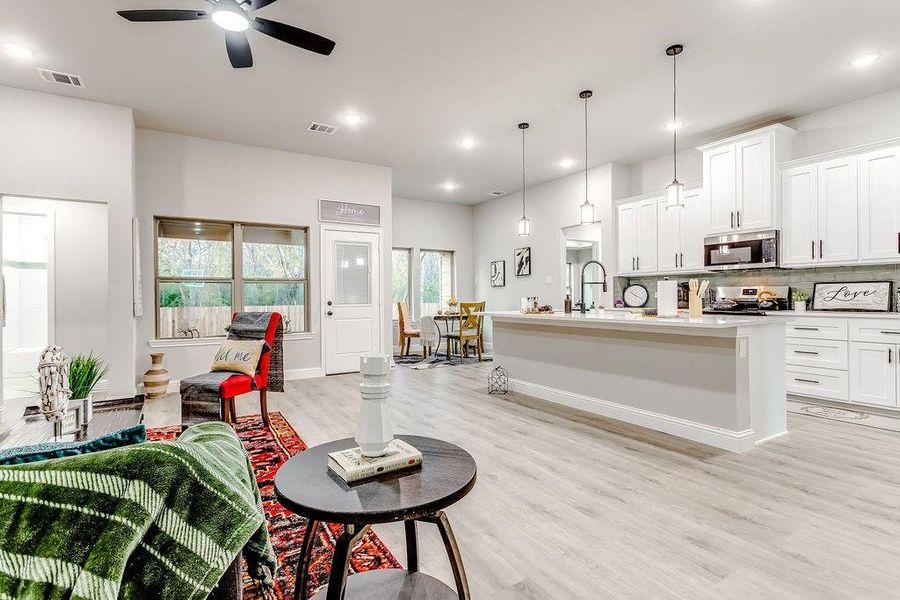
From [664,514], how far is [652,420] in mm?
1489

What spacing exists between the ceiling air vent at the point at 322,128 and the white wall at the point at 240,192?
0.96 meters

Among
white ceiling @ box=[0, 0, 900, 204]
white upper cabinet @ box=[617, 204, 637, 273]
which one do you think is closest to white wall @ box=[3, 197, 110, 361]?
white ceiling @ box=[0, 0, 900, 204]

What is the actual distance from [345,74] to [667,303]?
348 cm

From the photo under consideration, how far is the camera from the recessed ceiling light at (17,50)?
345cm

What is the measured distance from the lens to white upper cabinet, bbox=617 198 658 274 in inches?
240

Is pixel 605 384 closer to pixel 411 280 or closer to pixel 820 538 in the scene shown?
pixel 820 538

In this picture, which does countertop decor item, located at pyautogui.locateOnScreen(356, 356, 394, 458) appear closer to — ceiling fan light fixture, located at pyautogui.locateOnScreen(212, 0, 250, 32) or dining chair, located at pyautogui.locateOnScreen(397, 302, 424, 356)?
ceiling fan light fixture, located at pyautogui.locateOnScreen(212, 0, 250, 32)

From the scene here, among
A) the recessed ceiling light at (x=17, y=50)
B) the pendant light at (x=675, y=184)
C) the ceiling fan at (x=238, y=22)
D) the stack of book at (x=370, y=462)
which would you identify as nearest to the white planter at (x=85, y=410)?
the stack of book at (x=370, y=462)

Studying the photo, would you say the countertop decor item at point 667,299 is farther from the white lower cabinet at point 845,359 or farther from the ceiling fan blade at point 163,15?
the ceiling fan blade at point 163,15

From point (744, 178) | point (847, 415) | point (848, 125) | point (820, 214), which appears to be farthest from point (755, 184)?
point (847, 415)

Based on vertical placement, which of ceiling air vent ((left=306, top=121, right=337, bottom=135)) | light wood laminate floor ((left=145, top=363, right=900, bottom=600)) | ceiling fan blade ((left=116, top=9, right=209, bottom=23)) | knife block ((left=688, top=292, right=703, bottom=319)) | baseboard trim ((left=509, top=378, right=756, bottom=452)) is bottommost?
light wood laminate floor ((left=145, top=363, right=900, bottom=600))

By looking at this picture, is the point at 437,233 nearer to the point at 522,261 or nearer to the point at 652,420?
the point at 522,261

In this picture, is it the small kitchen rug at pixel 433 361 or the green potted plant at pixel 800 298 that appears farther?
the small kitchen rug at pixel 433 361

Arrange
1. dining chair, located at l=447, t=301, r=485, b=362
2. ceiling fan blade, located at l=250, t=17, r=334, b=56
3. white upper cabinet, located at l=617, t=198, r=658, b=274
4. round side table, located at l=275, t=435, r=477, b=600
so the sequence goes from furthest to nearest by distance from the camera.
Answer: dining chair, located at l=447, t=301, r=485, b=362, white upper cabinet, located at l=617, t=198, r=658, b=274, ceiling fan blade, located at l=250, t=17, r=334, b=56, round side table, located at l=275, t=435, r=477, b=600
